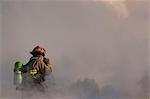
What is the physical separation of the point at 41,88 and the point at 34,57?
42 cm

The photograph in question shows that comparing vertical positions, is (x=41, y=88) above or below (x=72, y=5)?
below

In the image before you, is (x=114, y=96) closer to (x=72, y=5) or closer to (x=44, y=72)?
(x=44, y=72)

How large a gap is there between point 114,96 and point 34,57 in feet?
3.79

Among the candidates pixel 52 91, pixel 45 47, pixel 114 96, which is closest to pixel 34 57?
pixel 45 47

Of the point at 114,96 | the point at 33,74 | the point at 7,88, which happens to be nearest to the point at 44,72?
the point at 33,74

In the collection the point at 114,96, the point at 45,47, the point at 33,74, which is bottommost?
the point at 114,96

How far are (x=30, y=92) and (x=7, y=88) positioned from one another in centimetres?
29

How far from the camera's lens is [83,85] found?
4504mm

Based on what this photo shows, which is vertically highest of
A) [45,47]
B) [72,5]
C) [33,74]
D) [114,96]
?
[72,5]

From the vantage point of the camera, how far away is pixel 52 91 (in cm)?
464

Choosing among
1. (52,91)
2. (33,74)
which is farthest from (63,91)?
(33,74)

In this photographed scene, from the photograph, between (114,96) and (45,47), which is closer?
(114,96)

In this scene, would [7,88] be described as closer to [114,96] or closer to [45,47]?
[45,47]

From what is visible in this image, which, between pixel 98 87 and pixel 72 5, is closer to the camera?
pixel 98 87
